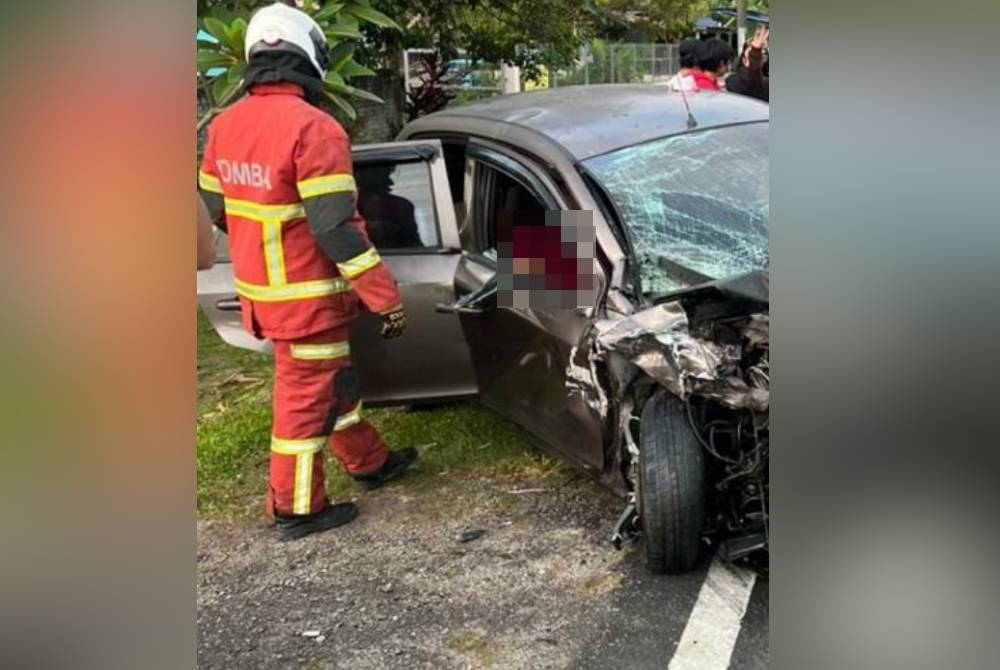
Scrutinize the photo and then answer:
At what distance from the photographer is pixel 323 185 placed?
2.87m

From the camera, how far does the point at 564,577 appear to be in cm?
297

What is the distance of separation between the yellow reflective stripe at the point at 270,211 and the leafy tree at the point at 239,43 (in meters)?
0.36

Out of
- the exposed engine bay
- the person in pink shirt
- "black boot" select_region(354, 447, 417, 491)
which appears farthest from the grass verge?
the person in pink shirt

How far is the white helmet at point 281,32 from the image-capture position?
2.86 m

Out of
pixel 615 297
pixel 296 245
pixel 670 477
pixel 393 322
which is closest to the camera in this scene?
pixel 670 477

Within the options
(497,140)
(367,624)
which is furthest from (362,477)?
(497,140)

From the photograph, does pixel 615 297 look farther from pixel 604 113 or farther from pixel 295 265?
pixel 295 265

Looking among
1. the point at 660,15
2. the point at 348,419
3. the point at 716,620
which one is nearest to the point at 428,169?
the point at 348,419

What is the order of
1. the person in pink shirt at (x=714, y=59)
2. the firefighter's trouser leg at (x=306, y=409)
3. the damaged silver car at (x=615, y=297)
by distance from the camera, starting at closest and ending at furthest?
the damaged silver car at (x=615, y=297)
the firefighter's trouser leg at (x=306, y=409)
the person in pink shirt at (x=714, y=59)

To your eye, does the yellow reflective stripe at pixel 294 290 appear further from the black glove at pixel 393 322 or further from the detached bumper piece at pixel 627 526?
the detached bumper piece at pixel 627 526

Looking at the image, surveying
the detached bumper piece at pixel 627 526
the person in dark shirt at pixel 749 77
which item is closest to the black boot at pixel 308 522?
the detached bumper piece at pixel 627 526

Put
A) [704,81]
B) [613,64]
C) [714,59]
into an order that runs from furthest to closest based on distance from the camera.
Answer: [613,64]
[714,59]
[704,81]

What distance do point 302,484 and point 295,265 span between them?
32.0 inches
